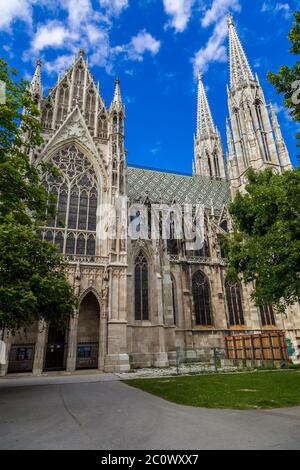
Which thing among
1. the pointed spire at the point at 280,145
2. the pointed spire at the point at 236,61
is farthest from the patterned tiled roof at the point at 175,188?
the pointed spire at the point at 236,61

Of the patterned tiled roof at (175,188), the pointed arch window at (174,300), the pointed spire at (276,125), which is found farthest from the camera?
→ the pointed spire at (276,125)

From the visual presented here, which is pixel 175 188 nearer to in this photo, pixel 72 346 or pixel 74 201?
pixel 74 201

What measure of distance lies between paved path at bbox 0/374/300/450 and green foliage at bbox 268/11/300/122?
8946 mm

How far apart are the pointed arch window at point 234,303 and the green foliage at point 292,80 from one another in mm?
21616

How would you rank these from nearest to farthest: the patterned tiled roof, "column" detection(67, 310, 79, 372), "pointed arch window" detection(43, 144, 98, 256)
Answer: "column" detection(67, 310, 79, 372)
"pointed arch window" detection(43, 144, 98, 256)
the patterned tiled roof

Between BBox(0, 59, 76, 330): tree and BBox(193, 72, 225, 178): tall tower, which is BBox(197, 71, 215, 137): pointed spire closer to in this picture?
BBox(193, 72, 225, 178): tall tower

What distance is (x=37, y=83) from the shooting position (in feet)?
82.2

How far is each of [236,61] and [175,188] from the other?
27738 mm

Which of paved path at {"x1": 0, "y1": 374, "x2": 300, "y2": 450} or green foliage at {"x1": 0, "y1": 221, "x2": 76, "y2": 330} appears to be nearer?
paved path at {"x1": 0, "y1": 374, "x2": 300, "y2": 450}

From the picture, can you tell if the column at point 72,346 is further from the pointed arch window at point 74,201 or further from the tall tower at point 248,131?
the tall tower at point 248,131

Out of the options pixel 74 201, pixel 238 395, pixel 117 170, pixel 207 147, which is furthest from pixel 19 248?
pixel 207 147

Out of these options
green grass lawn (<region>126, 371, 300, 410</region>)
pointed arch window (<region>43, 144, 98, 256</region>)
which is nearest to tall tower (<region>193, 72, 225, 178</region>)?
pointed arch window (<region>43, 144, 98, 256</region>)

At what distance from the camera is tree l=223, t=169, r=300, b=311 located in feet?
42.3

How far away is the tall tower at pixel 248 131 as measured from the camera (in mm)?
38094
